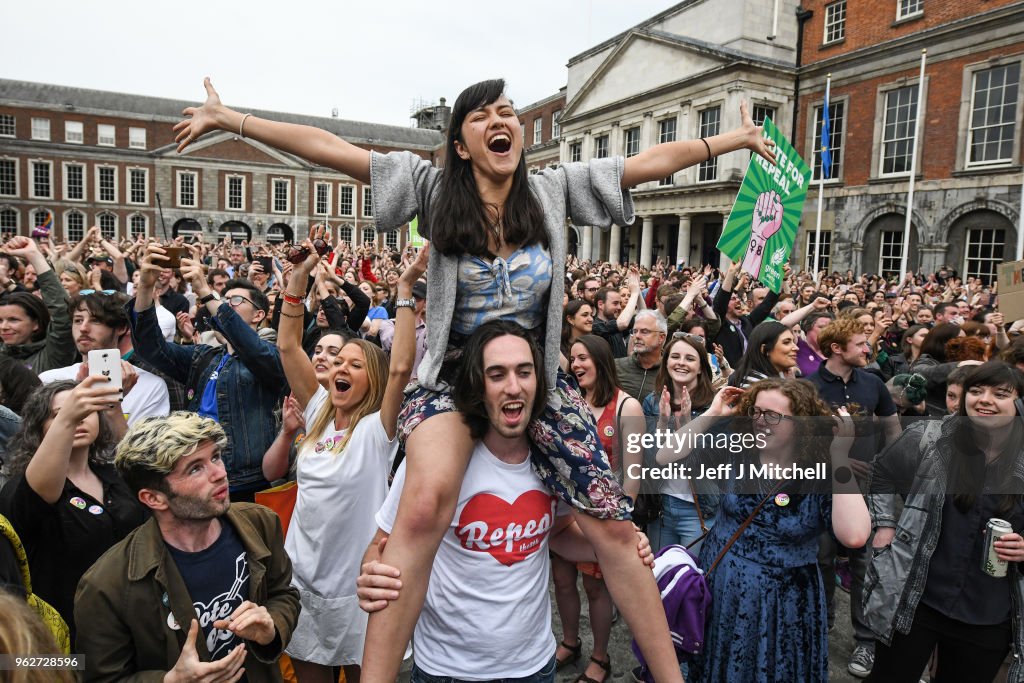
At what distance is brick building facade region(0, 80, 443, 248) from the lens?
51.7 m

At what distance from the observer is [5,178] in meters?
51.3

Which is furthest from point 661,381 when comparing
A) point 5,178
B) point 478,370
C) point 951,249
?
point 5,178

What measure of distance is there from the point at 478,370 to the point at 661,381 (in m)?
2.81

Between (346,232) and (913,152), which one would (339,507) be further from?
(346,232)

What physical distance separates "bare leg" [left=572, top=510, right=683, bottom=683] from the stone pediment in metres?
29.9

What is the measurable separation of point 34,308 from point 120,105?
63034mm

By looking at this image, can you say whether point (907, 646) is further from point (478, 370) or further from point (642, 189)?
point (642, 189)

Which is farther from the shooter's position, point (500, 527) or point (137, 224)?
point (137, 224)

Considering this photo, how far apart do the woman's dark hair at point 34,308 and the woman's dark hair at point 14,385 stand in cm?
135

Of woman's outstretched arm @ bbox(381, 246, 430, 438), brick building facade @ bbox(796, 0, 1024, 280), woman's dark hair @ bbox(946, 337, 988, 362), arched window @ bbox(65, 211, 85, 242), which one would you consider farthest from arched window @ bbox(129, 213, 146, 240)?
woman's dark hair @ bbox(946, 337, 988, 362)

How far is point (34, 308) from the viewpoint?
4863 mm

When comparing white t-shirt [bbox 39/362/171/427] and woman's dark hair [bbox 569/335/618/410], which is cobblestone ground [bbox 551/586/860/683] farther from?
white t-shirt [bbox 39/362/171/427]

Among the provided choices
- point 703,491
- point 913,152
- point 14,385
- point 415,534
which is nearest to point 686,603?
point 703,491

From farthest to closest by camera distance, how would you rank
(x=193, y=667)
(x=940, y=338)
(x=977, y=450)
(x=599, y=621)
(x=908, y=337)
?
(x=908, y=337), (x=940, y=338), (x=599, y=621), (x=977, y=450), (x=193, y=667)
